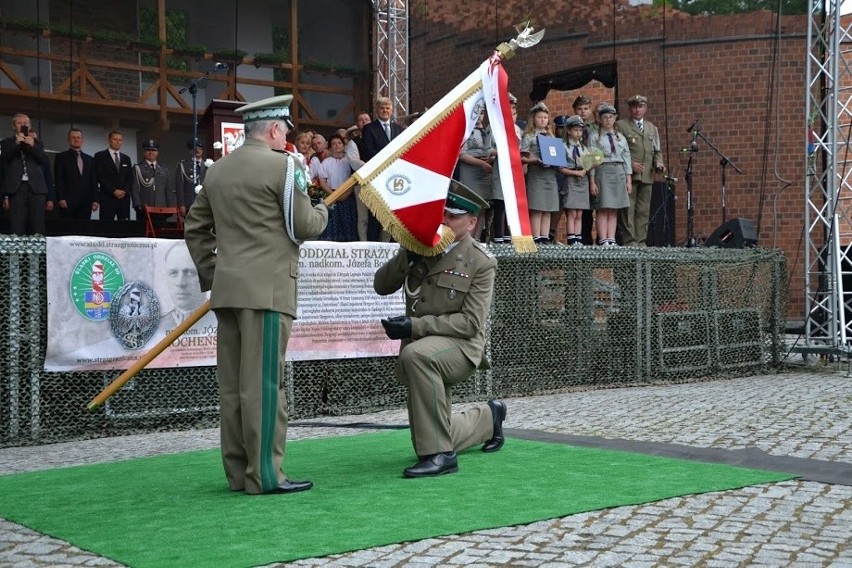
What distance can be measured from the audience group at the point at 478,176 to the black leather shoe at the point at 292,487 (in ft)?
22.3

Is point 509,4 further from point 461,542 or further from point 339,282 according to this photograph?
point 461,542

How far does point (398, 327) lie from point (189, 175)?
30.4ft

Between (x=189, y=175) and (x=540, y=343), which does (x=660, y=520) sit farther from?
(x=189, y=175)

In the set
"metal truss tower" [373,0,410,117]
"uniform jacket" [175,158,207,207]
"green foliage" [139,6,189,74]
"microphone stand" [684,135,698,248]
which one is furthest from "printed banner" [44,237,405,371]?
"green foliage" [139,6,189,74]

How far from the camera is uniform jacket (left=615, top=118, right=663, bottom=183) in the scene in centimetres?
1434

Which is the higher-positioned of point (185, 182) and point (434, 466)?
point (185, 182)

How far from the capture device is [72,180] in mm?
14500

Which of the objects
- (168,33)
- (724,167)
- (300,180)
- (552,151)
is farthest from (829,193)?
(168,33)

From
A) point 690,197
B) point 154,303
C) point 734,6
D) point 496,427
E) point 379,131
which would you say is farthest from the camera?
point 734,6

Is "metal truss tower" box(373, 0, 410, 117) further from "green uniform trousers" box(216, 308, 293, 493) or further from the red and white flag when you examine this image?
"green uniform trousers" box(216, 308, 293, 493)

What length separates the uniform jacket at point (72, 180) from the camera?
1445 cm

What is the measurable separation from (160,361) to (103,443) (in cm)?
81

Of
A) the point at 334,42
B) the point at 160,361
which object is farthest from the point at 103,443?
the point at 334,42

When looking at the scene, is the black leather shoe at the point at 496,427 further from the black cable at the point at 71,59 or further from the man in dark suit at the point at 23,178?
the black cable at the point at 71,59
